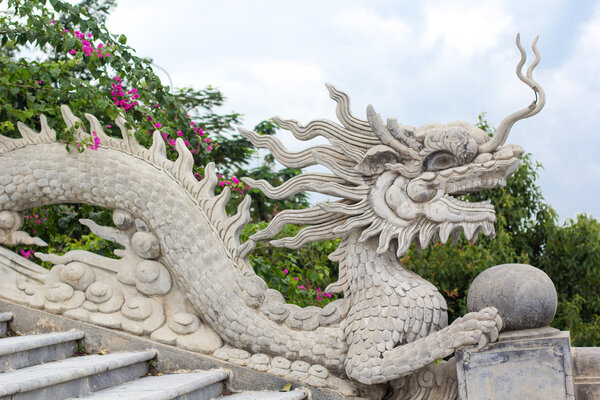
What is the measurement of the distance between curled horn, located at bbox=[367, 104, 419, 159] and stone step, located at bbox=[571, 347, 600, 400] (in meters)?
1.45

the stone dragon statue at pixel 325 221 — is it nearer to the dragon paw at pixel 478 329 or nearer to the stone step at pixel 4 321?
the dragon paw at pixel 478 329

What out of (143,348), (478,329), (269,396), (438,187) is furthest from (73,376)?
(438,187)

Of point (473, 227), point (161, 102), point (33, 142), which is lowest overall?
point (473, 227)

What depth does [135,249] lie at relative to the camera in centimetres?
449

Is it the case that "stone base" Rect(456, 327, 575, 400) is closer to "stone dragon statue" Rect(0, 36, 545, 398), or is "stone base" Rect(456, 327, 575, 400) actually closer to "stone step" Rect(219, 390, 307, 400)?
"stone dragon statue" Rect(0, 36, 545, 398)

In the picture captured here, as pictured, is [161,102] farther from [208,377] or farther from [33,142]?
[208,377]

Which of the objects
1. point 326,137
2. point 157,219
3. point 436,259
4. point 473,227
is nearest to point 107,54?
point 157,219

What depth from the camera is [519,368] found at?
3.62 metres

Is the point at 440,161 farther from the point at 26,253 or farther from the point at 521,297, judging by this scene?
the point at 26,253

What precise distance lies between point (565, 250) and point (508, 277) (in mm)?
4267

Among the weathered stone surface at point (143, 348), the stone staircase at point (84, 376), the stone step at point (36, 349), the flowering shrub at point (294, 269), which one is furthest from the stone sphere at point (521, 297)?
the stone step at point (36, 349)

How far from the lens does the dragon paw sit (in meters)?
3.61

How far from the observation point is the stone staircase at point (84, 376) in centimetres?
328

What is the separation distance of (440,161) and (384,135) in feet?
1.17
